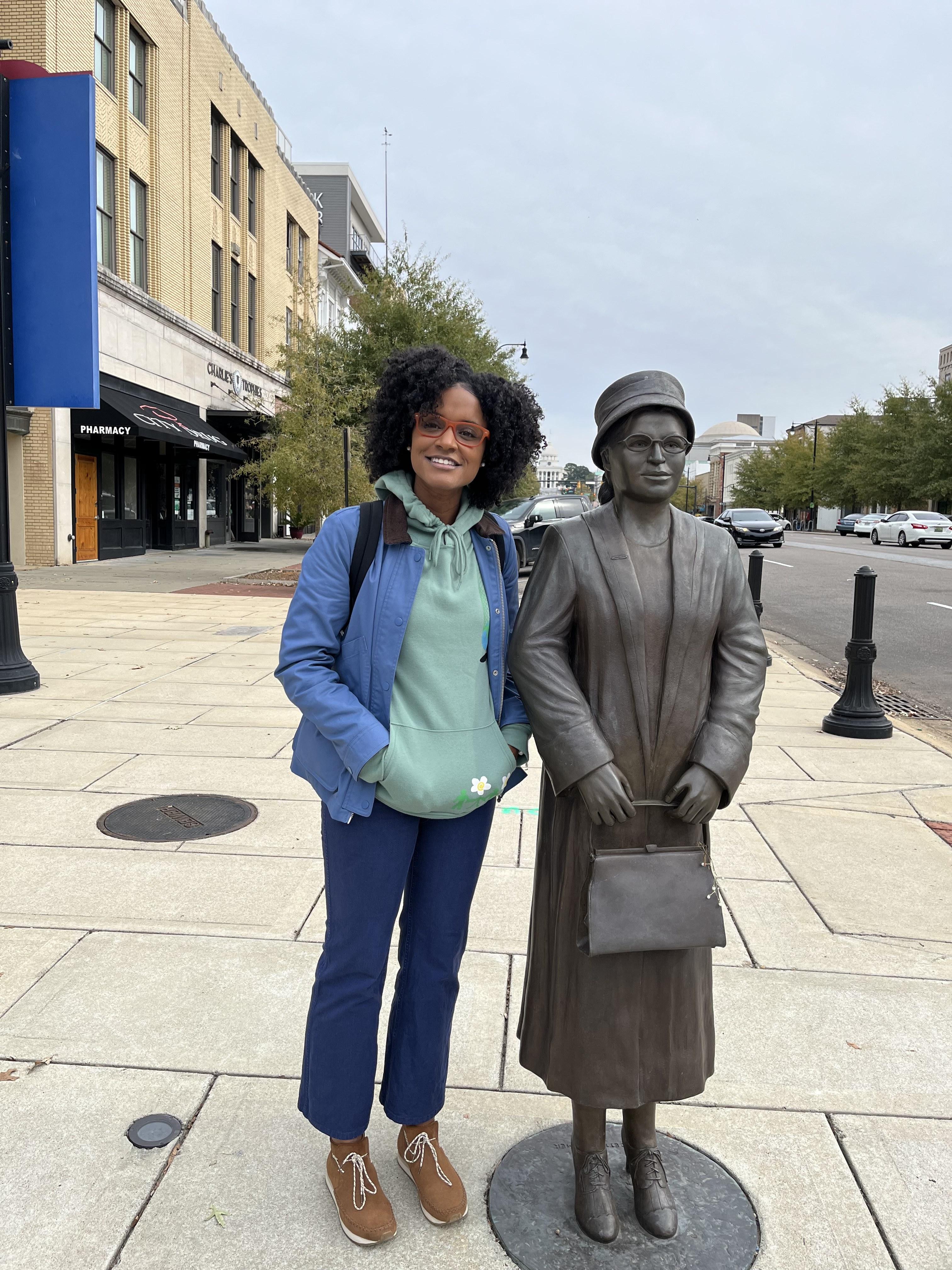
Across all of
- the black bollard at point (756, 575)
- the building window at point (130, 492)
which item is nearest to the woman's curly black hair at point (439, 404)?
the black bollard at point (756, 575)

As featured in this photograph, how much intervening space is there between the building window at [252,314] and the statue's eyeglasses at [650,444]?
105ft

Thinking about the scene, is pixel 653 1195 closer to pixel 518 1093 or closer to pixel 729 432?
pixel 518 1093

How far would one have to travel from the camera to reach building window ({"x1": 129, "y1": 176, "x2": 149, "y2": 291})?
74.2 ft

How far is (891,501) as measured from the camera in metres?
62.2

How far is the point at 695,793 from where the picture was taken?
2088 millimetres

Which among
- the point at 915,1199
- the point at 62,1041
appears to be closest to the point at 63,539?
the point at 62,1041

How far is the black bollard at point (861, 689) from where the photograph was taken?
700cm

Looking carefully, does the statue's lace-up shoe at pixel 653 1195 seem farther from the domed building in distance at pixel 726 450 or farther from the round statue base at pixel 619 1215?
the domed building in distance at pixel 726 450

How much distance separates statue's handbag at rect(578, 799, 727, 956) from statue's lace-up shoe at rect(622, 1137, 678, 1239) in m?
0.54

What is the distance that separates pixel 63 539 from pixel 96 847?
1727cm

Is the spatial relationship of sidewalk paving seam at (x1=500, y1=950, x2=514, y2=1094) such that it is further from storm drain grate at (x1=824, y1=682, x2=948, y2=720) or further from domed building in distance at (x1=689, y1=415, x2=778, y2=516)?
domed building in distance at (x1=689, y1=415, x2=778, y2=516)

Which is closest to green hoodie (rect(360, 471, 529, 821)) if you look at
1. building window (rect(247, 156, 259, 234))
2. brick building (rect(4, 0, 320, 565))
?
brick building (rect(4, 0, 320, 565))

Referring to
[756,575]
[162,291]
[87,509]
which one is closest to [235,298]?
[162,291]

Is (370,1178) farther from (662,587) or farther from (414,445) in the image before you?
(414,445)
